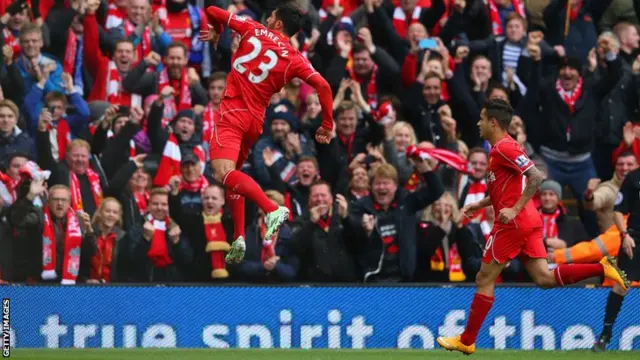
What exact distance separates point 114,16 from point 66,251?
3.59 m

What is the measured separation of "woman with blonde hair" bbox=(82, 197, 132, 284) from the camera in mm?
13094

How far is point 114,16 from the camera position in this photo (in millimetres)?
15336

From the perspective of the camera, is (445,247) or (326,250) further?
(445,247)

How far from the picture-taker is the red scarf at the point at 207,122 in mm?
14328

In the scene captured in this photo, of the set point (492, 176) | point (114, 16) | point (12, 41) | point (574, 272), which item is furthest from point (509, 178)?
point (12, 41)

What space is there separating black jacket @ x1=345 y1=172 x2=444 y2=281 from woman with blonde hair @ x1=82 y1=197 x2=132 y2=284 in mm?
2332

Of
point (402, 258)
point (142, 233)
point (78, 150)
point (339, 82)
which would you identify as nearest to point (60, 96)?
point (78, 150)

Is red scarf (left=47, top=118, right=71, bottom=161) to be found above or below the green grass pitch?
above

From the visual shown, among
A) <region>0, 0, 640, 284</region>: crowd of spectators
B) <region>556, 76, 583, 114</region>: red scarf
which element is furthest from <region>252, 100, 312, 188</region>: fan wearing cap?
<region>556, 76, 583, 114</region>: red scarf

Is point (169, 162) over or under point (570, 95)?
under

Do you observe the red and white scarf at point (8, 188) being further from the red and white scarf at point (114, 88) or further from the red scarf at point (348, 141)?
the red scarf at point (348, 141)

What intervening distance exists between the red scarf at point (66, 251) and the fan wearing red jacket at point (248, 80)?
290 centimetres

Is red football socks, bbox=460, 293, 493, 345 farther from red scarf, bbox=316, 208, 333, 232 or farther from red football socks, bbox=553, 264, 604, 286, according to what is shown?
red scarf, bbox=316, 208, 333, 232

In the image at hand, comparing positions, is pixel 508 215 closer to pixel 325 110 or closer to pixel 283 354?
pixel 325 110
